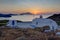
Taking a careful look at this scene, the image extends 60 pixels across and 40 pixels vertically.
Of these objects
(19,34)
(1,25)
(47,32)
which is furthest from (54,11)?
(1,25)

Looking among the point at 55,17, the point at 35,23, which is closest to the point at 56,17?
the point at 55,17

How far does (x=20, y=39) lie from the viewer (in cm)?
246

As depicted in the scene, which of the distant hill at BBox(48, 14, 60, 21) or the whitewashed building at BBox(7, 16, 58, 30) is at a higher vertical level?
the distant hill at BBox(48, 14, 60, 21)

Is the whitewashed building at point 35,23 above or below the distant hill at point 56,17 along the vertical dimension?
below

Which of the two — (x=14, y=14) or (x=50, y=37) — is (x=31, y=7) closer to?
(x=14, y=14)

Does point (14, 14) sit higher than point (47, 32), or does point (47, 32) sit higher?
point (14, 14)

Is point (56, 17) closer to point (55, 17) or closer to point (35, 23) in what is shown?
point (55, 17)

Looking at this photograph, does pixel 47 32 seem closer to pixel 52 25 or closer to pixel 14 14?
pixel 52 25

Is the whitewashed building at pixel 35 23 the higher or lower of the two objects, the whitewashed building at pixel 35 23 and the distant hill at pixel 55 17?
the lower

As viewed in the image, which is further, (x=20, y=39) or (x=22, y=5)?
(x=22, y=5)

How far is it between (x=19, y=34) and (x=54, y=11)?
712 millimetres

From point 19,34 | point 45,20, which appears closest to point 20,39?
point 19,34

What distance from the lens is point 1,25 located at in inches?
101

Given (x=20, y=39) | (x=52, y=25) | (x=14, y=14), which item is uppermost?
(x=14, y=14)
